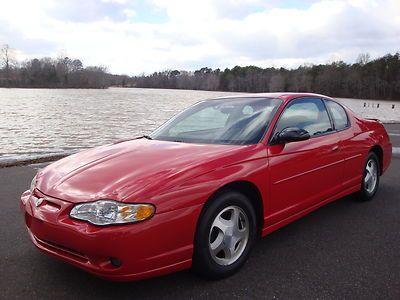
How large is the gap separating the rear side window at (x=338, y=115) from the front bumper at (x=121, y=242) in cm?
255

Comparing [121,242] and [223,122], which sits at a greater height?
[223,122]

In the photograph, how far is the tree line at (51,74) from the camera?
11925cm

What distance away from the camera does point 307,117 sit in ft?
14.0

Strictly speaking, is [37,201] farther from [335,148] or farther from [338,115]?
[338,115]

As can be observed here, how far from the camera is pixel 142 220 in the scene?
2.61m

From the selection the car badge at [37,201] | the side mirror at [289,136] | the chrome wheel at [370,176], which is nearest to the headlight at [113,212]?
the car badge at [37,201]

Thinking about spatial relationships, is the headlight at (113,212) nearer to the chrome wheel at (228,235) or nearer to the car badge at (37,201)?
the car badge at (37,201)

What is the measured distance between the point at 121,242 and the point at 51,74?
12840 centimetres

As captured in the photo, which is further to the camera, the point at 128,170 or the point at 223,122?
the point at 223,122

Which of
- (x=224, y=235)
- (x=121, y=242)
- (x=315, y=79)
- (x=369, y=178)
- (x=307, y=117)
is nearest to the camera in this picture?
(x=121, y=242)

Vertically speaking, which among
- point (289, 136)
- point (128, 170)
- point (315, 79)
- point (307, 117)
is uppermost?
point (315, 79)

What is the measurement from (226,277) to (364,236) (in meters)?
1.76

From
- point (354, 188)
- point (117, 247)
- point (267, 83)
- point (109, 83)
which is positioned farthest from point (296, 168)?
point (109, 83)

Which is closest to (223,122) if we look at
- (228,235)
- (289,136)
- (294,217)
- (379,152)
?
(289,136)
